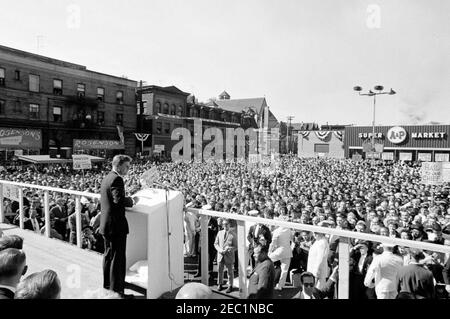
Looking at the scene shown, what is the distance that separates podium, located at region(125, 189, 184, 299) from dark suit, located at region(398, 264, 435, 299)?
2.57 m

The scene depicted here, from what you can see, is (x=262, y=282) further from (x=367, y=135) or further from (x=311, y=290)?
(x=367, y=135)

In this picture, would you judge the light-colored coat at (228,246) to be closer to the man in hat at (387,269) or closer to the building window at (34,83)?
the man in hat at (387,269)

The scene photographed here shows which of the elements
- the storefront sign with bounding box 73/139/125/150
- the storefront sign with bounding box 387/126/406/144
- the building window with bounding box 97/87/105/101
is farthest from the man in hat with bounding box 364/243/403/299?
the storefront sign with bounding box 387/126/406/144

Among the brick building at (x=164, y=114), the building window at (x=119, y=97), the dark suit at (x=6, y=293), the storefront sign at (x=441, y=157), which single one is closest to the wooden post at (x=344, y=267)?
the dark suit at (x=6, y=293)

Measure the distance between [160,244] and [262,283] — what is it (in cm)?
116

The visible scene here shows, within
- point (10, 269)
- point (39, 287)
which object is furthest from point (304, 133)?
point (39, 287)

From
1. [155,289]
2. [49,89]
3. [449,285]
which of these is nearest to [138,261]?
[155,289]

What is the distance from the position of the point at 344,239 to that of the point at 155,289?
79.1 inches

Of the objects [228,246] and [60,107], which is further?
[60,107]

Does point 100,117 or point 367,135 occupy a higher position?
point 100,117

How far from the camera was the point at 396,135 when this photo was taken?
53.8m

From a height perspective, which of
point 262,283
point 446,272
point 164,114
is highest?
point 164,114

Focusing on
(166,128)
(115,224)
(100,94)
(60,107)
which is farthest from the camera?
(166,128)
